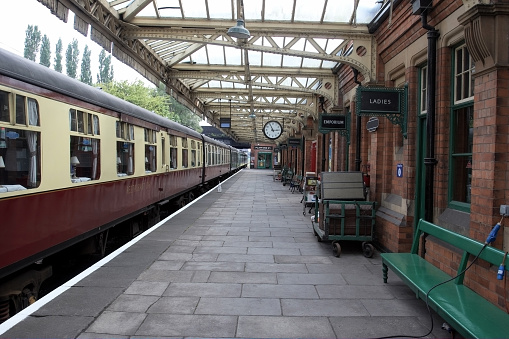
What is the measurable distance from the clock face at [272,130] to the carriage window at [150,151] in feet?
28.3

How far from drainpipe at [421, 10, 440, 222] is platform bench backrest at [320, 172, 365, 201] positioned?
1651mm

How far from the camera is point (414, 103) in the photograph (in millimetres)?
6375

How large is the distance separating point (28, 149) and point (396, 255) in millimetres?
4420

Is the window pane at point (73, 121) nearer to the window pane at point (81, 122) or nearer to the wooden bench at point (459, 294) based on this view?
the window pane at point (81, 122)

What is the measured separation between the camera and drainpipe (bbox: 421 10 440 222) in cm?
536

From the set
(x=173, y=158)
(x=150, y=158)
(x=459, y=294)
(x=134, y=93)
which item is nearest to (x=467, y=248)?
(x=459, y=294)

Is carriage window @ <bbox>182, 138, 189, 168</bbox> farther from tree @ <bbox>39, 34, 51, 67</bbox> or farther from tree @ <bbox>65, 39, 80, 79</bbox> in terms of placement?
tree @ <bbox>65, 39, 80, 79</bbox>

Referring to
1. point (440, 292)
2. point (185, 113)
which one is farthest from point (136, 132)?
point (185, 113)

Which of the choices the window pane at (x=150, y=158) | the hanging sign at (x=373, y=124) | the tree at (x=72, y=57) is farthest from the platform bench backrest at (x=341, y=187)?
the tree at (x=72, y=57)

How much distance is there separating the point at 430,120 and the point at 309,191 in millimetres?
6053

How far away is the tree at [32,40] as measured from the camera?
7356 cm

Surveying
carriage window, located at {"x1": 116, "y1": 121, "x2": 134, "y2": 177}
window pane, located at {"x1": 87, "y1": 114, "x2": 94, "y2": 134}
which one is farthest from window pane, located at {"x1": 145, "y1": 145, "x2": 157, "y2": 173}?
window pane, located at {"x1": 87, "y1": 114, "x2": 94, "y2": 134}

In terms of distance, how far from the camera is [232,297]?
4.49 meters

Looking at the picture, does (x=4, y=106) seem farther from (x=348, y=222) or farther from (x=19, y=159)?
(x=348, y=222)
